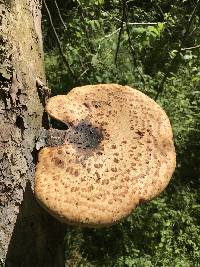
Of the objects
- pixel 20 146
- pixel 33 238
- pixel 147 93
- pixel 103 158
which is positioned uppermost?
pixel 20 146

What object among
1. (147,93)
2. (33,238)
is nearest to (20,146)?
(33,238)

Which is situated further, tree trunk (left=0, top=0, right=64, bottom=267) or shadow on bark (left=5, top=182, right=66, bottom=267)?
shadow on bark (left=5, top=182, right=66, bottom=267)

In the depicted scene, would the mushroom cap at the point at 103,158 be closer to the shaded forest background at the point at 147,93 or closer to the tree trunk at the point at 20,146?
the tree trunk at the point at 20,146

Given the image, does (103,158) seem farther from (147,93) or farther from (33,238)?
(147,93)

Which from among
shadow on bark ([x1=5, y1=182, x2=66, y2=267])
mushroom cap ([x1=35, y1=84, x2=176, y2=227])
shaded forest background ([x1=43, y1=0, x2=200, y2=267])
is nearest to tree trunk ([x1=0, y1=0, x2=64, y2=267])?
shadow on bark ([x1=5, y1=182, x2=66, y2=267])

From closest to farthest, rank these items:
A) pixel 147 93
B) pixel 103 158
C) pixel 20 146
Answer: pixel 20 146 → pixel 103 158 → pixel 147 93

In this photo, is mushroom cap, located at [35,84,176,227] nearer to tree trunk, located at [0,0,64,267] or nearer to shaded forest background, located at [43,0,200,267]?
tree trunk, located at [0,0,64,267]

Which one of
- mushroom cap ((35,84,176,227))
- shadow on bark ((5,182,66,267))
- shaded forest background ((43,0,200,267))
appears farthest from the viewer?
shaded forest background ((43,0,200,267))
